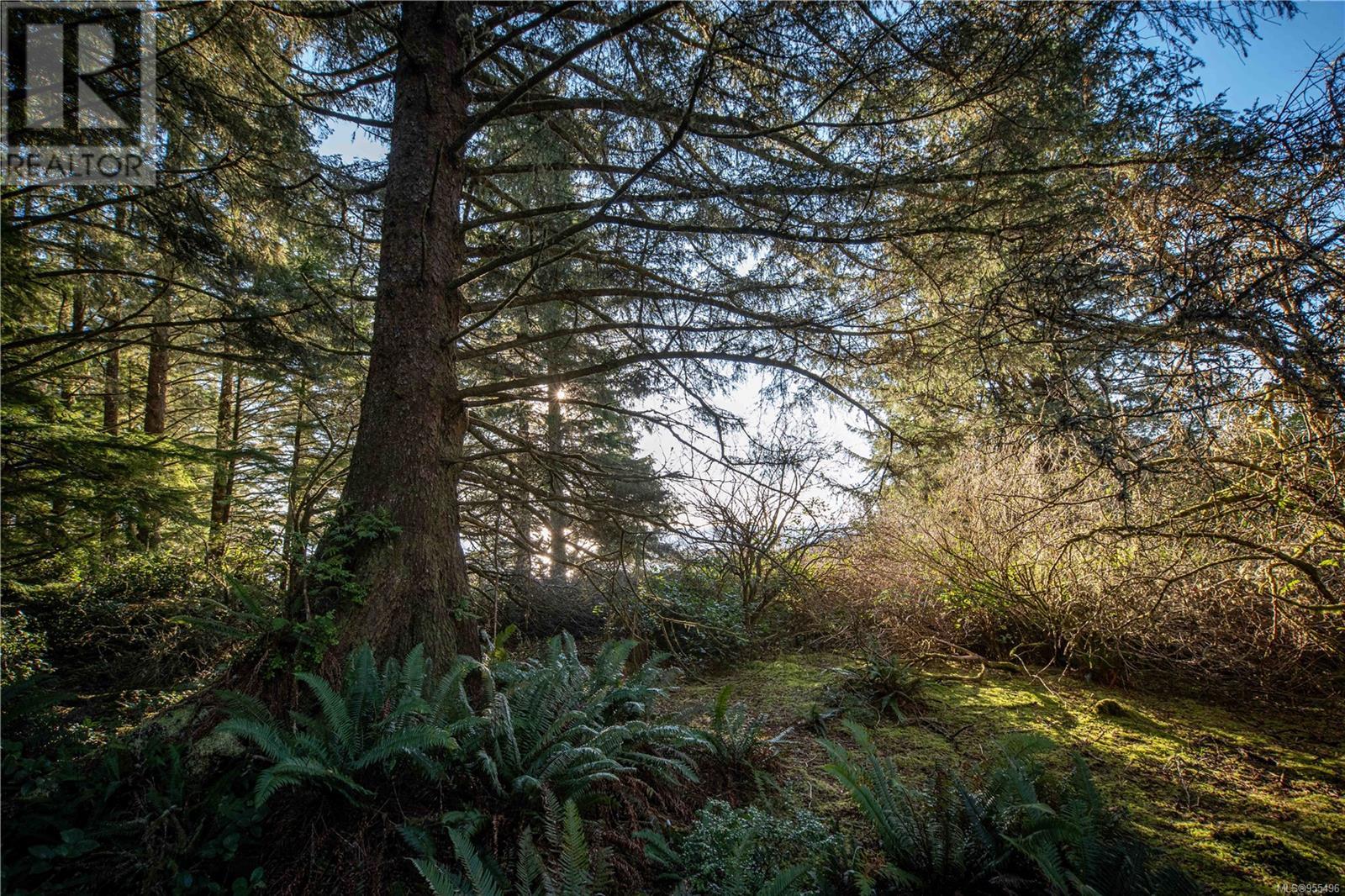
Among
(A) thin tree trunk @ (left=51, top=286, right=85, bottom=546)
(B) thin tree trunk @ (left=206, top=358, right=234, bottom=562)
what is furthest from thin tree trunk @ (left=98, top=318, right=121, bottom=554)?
(B) thin tree trunk @ (left=206, top=358, right=234, bottom=562)

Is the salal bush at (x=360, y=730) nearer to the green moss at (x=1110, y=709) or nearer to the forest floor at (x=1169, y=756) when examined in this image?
the forest floor at (x=1169, y=756)

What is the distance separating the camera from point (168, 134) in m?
4.46

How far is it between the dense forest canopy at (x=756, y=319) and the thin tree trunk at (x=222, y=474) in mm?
629

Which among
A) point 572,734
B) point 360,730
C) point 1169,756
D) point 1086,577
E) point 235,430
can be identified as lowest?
point 1169,756

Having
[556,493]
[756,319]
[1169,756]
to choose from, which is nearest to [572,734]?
[556,493]

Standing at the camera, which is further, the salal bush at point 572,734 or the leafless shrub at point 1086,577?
the leafless shrub at point 1086,577

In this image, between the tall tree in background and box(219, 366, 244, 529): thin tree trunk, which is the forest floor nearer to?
the tall tree in background

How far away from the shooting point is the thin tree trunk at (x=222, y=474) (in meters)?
6.52

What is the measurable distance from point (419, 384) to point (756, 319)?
2.58m

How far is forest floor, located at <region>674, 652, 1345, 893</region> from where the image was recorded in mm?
2348

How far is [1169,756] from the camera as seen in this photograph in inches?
126

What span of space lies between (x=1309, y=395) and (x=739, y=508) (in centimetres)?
444

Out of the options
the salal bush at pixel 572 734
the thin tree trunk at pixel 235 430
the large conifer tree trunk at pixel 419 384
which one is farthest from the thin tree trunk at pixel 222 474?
the salal bush at pixel 572 734

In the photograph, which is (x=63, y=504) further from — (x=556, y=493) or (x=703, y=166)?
(x=703, y=166)
